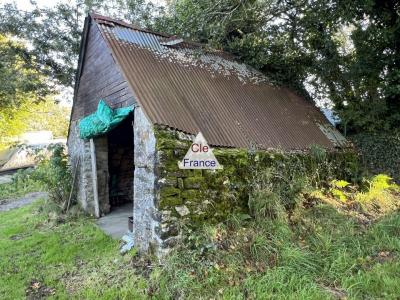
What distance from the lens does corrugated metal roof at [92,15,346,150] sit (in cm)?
600

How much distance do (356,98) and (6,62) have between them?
1374 cm

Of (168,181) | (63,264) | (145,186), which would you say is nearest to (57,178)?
(63,264)

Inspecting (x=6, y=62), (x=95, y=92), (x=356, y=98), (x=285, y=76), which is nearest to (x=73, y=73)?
(x=6, y=62)

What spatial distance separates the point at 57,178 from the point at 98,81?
341 cm

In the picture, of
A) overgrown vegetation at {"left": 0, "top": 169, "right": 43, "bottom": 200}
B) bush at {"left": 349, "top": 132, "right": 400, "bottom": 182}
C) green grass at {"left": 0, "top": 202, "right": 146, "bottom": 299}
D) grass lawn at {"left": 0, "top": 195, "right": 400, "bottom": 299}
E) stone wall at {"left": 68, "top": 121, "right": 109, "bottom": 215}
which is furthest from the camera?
overgrown vegetation at {"left": 0, "top": 169, "right": 43, "bottom": 200}

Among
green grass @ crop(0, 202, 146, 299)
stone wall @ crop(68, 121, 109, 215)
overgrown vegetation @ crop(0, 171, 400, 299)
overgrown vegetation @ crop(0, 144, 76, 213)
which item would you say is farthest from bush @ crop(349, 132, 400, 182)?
overgrown vegetation @ crop(0, 144, 76, 213)

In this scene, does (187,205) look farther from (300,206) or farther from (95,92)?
(95,92)

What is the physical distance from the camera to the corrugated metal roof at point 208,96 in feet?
19.7

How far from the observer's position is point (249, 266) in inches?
178

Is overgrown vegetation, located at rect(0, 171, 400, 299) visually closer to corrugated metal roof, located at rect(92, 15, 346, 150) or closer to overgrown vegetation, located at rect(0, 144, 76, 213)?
corrugated metal roof, located at rect(92, 15, 346, 150)

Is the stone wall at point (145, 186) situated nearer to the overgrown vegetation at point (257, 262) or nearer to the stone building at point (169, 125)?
the stone building at point (169, 125)

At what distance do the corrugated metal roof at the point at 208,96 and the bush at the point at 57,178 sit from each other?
465 centimetres

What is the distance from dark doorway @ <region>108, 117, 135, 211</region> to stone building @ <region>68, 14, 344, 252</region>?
34mm

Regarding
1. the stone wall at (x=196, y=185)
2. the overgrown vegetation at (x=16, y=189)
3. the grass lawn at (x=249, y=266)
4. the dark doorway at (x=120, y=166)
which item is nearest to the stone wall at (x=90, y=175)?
the dark doorway at (x=120, y=166)
